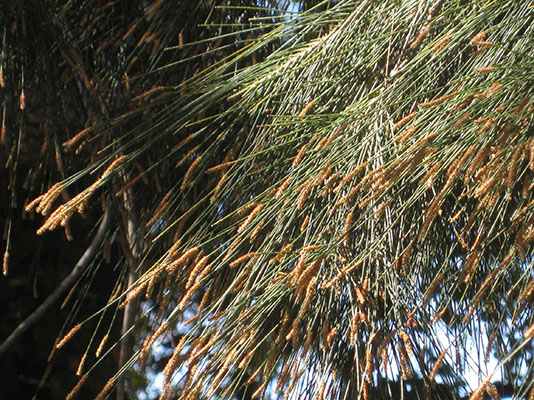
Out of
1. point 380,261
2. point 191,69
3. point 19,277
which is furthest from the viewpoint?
point 19,277

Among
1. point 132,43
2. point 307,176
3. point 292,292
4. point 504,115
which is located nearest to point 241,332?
point 292,292

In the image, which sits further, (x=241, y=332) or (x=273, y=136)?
(x=273, y=136)

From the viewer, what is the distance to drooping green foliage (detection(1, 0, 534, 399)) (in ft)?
2.56

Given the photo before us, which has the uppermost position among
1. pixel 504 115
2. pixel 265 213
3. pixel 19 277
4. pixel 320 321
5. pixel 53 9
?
pixel 53 9

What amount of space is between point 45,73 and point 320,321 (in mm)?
596

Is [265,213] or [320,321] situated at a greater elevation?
[265,213]

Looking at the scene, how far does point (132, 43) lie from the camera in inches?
53.2

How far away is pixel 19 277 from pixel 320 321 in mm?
1257

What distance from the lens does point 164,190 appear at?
127 cm

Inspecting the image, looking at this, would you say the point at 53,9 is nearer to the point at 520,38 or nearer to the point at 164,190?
the point at 164,190

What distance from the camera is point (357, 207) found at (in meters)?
0.92

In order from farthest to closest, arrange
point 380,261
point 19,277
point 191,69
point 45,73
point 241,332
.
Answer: point 19,277, point 191,69, point 45,73, point 380,261, point 241,332

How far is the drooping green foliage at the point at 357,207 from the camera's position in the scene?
0.78 meters

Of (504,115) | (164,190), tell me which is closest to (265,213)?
(504,115)
